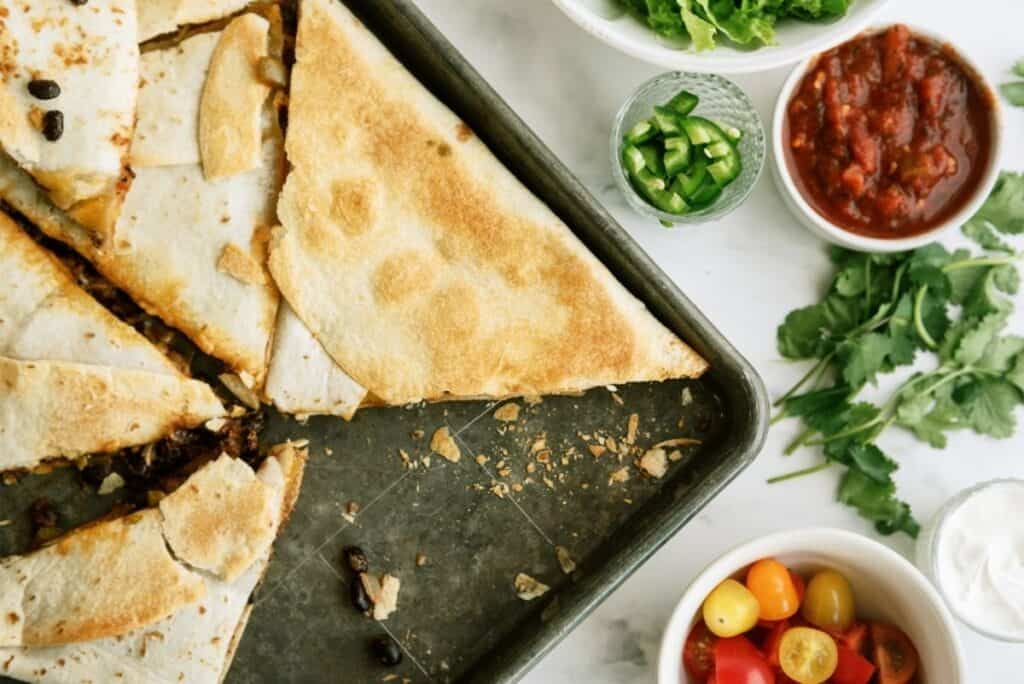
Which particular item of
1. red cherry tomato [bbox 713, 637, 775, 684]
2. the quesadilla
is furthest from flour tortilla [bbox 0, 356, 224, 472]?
red cherry tomato [bbox 713, 637, 775, 684]

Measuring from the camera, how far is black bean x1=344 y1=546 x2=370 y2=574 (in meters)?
3.90

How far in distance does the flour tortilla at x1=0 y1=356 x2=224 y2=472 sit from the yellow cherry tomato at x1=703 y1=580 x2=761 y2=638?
1.72 meters

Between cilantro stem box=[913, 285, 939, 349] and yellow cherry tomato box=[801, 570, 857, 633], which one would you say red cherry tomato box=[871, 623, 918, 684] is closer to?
yellow cherry tomato box=[801, 570, 857, 633]

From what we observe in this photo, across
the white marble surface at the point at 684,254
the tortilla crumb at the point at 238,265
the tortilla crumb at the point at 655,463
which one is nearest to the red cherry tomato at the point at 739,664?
the white marble surface at the point at 684,254

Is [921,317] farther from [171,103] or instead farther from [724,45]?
[171,103]

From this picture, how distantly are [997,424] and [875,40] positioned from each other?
140cm

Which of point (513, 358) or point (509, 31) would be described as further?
point (509, 31)

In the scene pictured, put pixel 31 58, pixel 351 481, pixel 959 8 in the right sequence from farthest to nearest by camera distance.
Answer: pixel 959 8 < pixel 351 481 < pixel 31 58

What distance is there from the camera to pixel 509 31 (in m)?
4.14

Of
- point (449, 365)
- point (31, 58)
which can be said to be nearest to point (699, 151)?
point (449, 365)

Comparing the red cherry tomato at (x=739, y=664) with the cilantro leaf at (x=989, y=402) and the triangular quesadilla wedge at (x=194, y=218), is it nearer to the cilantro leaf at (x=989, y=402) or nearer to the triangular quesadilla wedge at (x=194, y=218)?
the cilantro leaf at (x=989, y=402)

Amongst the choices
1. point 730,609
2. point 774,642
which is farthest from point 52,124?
point 774,642

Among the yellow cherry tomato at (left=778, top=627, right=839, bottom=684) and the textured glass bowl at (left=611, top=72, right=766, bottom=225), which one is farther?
the textured glass bowl at (left=611, top=72, right=766, bottom=225)

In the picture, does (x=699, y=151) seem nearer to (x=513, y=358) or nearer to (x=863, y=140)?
(x=863, y=140)
